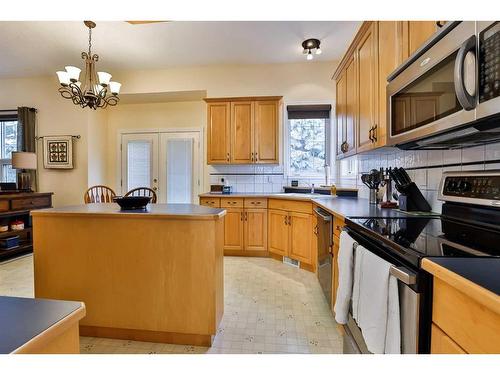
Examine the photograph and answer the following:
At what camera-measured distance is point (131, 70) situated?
13.4ft

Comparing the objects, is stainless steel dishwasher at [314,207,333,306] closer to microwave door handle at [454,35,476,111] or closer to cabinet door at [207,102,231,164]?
microwave door handle at [454,35,476,111]

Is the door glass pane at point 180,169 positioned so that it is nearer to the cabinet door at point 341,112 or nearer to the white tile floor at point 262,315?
the white tile floor at point 262,315

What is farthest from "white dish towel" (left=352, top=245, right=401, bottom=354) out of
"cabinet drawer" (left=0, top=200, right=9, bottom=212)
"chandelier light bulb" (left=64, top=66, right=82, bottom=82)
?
"cabinet drawer" (left=0, top=200, right=9, bottom=212)

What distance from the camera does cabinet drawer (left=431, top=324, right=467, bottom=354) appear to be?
0.64 meters

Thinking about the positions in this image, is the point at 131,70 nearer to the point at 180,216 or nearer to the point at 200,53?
the point at 200,53

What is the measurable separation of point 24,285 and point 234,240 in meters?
2.33

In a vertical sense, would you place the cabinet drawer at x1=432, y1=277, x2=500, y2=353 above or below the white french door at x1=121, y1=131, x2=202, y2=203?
below

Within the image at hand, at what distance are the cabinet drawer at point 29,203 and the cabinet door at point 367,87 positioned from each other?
4.42 metres

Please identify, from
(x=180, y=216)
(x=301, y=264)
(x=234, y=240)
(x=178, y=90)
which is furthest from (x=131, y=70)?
(x=301, y=264)

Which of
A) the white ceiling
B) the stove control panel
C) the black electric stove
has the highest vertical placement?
the white ceiling

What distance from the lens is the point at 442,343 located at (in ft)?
2.27

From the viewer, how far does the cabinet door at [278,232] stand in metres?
3.28

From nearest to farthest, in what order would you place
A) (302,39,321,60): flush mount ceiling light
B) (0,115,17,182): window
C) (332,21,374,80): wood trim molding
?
1. (332,21,374,80): wood trim molding
2. (302,39,321,60): flush mount ceiling light
3. (0,115,17,182): window

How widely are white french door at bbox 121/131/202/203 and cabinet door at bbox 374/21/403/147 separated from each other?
319 centimetres
